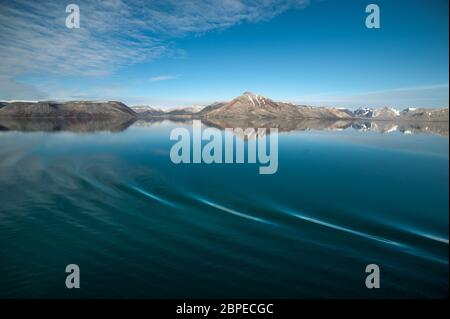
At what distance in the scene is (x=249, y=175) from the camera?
35.9 metres

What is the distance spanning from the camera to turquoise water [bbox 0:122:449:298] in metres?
14.1

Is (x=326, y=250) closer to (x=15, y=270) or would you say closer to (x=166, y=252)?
(x=166, y=252)

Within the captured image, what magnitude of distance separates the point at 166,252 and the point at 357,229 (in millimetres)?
11748

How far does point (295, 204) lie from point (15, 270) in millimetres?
18279

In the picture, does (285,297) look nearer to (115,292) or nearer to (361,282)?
(361,282)

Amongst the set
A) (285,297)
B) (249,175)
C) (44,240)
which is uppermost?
(249,175)

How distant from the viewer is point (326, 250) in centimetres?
1716

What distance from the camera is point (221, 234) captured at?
19328 mm

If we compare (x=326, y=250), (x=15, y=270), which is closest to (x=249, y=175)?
(x=326, y=250)

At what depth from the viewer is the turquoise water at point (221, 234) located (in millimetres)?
14125

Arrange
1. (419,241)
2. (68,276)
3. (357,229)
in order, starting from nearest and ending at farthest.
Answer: (68,276) → (419,241) → (357,229)

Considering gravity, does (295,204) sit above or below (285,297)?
above

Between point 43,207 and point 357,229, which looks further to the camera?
point 43,207
